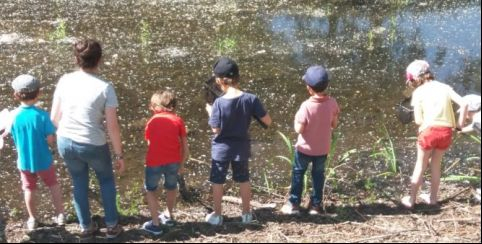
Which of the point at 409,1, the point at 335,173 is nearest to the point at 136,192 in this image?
the point at 335,173

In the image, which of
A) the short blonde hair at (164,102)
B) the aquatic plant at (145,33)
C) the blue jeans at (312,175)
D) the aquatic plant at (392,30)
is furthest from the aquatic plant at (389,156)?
the aquatic plant at (145,33)

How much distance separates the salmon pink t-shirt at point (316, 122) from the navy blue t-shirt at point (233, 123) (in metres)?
0.37

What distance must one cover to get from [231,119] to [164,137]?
1.67 feet

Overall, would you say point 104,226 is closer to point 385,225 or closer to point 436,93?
point 385,225

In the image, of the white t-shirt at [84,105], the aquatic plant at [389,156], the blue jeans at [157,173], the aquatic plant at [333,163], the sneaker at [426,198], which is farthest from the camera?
the aquatic plant at [389,156]

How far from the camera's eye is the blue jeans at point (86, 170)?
4332 mm

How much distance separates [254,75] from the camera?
27.8 ft

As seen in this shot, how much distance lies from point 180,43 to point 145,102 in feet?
7.43

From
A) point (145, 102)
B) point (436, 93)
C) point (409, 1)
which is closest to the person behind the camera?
point (436, 93)

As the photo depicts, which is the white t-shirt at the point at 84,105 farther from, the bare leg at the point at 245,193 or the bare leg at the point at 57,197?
the bare leg at the point at 245,193

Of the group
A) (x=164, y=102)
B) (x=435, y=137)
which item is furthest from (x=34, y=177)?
(x=435, y=137)

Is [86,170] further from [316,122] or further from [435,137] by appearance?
[435,137]

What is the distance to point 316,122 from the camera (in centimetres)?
480

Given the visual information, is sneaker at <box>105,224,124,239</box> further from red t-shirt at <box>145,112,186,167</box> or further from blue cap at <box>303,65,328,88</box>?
blue cap at <box>303,65,328,88</box>
